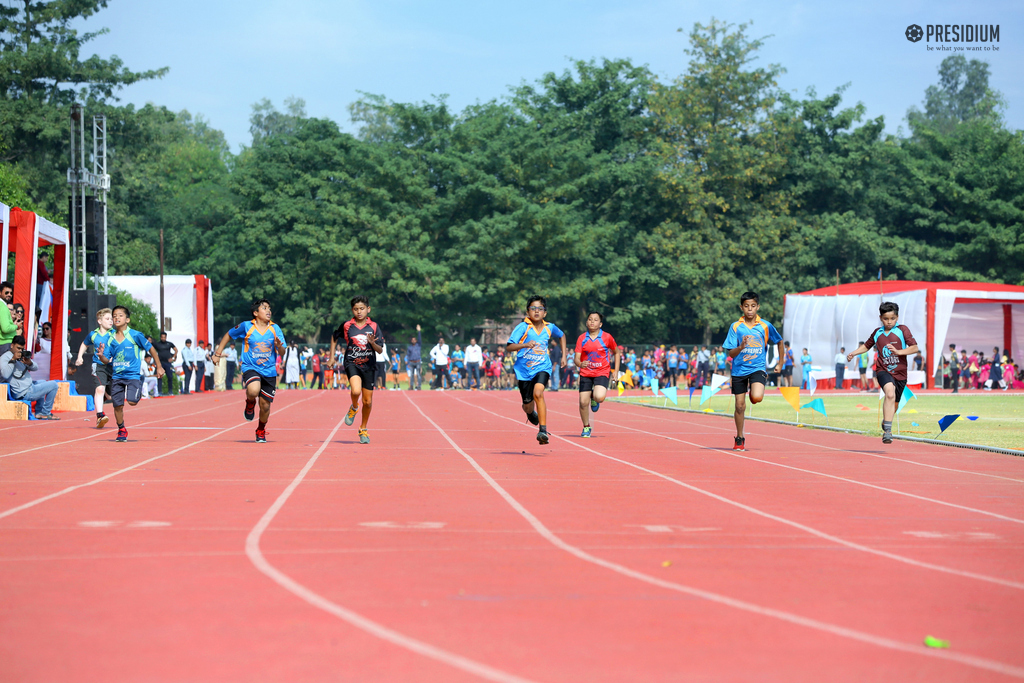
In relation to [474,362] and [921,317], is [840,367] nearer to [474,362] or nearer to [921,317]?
[921,317]

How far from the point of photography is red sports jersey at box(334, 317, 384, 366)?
1391 centimetres

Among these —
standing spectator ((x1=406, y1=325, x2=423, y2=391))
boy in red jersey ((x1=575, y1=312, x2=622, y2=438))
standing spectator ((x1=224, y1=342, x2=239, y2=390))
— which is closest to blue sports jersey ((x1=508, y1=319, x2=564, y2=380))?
boy in red jersey ((x1=575, y1=312, x2=622, y2=438))

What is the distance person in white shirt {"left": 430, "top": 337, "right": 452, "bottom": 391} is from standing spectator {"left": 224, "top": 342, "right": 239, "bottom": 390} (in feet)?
24.4

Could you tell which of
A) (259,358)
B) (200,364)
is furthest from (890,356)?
(200,364)

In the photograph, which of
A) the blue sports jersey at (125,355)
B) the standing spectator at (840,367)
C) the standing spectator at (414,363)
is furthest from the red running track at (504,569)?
the standing spectator at (840,367)

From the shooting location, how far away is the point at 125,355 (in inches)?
562

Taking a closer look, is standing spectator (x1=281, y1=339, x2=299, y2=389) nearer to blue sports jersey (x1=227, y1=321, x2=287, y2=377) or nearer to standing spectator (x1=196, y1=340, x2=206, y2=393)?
standing spectator (x1=196, y1=340, x2=206, y2=393)

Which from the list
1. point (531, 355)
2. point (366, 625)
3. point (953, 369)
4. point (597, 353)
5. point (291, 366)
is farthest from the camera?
point (291, 366)

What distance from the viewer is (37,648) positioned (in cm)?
420

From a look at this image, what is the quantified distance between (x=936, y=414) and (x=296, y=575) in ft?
66.4

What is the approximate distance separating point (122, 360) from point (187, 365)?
1961 cm

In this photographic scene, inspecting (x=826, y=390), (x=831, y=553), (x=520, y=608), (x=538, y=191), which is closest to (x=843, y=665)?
(x=520, y=608)

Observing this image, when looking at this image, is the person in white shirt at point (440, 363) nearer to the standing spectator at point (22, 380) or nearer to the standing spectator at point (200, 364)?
the standing spectator at point (200, 364)

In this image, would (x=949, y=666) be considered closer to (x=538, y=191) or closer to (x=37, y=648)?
(x=37, y=648)
